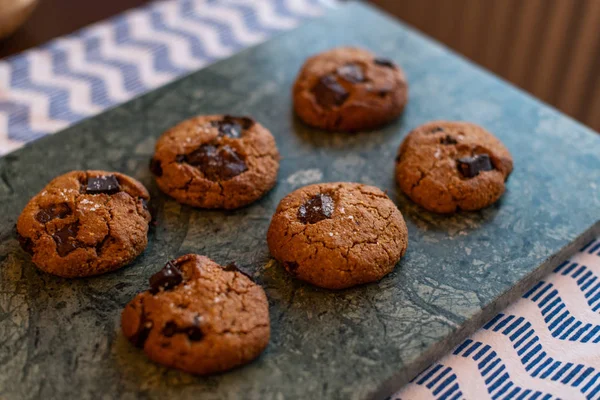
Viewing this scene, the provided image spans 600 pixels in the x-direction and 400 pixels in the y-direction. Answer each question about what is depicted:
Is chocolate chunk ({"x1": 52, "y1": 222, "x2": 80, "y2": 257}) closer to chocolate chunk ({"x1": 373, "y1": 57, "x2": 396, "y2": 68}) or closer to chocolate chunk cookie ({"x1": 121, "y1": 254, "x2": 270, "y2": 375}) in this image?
chocolate chunk cookie ({"x1": 121, "y1": 254, "x2": 270, "y2": 375})

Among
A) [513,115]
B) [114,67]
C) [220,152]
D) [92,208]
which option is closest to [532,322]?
[513,115]

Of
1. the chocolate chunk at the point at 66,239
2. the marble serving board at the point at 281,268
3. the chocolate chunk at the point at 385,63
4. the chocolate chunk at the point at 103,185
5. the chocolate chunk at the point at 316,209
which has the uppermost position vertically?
the chocolate chunk at the point at 385,63

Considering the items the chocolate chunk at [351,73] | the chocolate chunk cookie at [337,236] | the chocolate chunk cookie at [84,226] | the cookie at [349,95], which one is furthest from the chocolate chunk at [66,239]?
the chocolate chunk at [351,73]

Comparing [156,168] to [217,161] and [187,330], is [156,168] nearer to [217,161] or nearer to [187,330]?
[217,161]

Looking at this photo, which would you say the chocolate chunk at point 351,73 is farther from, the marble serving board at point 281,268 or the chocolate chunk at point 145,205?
the chocolate chunk at point 145,205

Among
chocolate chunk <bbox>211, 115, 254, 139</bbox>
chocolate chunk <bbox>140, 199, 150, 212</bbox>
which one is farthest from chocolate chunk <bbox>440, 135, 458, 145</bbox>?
chocolate chunk <bbox>140, 199, 150, 212</bbox>

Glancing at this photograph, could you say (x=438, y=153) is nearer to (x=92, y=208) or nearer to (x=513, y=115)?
(x=513, y=115)
